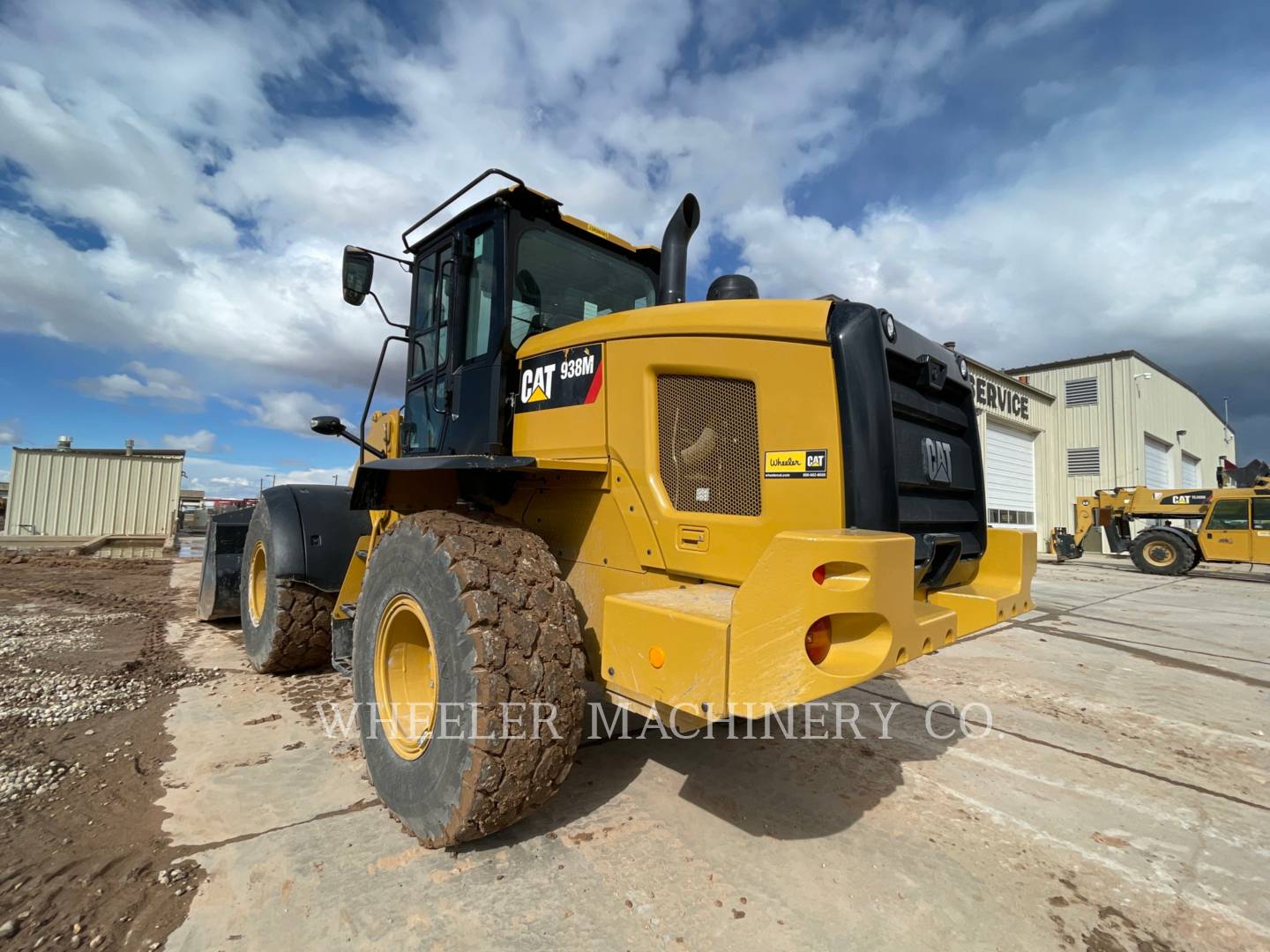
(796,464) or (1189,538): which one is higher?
(796,464)

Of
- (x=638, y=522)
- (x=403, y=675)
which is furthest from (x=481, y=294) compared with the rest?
(x=403, y=675)

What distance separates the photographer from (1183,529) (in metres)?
16.5

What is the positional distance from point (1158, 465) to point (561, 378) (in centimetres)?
3445

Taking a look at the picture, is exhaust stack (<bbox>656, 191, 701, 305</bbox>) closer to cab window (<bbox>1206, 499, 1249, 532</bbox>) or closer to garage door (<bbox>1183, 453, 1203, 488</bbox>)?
cab window (<bbox>1206, 499, 1249, 532</bbox>)

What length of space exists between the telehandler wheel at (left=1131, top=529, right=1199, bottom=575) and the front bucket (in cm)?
1940

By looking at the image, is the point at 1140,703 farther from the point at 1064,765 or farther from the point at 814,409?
the point at 814,409

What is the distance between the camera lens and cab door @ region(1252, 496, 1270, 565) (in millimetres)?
14531

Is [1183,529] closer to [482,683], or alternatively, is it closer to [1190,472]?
[482,683]

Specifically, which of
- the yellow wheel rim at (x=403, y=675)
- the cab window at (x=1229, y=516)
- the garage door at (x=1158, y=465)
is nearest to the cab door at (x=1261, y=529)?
the cab window at (x=1229, y=516)

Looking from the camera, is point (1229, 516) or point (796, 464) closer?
point (796, 464)

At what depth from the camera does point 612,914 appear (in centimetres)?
200

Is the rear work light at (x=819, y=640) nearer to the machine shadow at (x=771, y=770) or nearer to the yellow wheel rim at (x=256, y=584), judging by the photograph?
the machine shadow at (x=771, y=770)

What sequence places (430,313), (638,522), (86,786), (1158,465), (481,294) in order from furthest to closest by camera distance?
(1158,465), (430,313), (481,294), (86,786), (638,522)

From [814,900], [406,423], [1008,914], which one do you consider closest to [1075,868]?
[1008,914]
